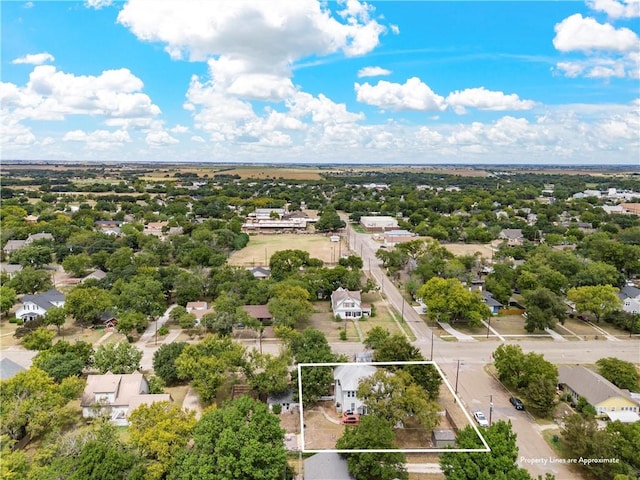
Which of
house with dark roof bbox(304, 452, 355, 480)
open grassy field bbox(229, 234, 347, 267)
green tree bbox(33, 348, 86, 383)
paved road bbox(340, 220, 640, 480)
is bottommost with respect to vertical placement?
paved road bbox(340, 220, 640, 480)

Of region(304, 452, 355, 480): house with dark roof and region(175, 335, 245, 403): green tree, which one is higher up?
region(175, 335, 245, 403): green tree

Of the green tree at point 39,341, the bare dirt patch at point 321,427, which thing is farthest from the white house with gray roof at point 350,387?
the green tree at point 39,341

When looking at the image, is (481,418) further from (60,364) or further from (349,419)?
(60,364)

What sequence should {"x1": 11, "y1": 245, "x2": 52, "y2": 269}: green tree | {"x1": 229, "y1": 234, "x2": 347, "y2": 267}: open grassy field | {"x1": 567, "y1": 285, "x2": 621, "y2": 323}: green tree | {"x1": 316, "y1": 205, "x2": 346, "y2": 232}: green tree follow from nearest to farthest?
{"x1": 567, "y1": 285, "x2": 621, "y2": 323}: green tree
{"x1": 11, "y1": 245, "x2": 52, "y2": 269}: green tree
{"x1": 229, "y1": 234, "x2": 347, "y2": 267}: open grassy field
{"x1": 316, "y1": 205, "x2": 346, "y2": 232}: green tree

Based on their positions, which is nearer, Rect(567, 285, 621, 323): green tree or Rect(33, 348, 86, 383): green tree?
Rect(33, 348, 86, 383): green tree

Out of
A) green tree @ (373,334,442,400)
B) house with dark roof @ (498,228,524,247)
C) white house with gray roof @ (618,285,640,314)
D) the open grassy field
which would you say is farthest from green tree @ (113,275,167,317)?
house with dark roof @ (498,228,524,247)

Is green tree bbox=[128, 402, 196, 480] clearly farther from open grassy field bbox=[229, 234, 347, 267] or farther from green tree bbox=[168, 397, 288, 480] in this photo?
open grassy field bbox=[229, 234, 347, 267]

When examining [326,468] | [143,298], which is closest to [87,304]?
[143,298]

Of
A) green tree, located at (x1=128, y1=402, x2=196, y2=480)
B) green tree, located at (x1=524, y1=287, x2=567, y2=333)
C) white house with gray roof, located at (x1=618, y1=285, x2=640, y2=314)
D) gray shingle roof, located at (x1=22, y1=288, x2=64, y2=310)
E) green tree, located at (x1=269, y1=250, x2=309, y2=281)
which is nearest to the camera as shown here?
green tree, located at (x1=128, y1=402, x2=196, y2=480)
